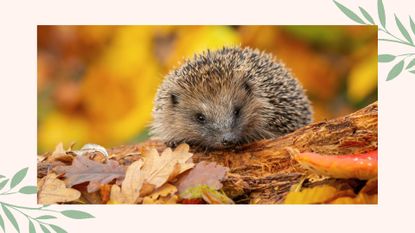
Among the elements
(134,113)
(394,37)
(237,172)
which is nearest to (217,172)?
(237,172)

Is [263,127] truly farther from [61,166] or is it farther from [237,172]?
[61,166]

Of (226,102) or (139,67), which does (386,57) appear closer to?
(226,102)

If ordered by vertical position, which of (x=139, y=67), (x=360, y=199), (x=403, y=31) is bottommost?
(x=360, y=199)

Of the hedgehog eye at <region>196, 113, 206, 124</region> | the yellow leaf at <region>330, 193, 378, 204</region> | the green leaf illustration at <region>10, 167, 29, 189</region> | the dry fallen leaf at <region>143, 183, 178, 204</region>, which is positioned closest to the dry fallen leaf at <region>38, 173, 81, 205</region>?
the green leaf illustration at <region>10, 167, 29, 189</region>

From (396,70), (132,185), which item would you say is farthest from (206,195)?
(396,70)

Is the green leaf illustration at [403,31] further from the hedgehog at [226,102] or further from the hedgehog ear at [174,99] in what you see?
the hedgehog ear at [174,99]
